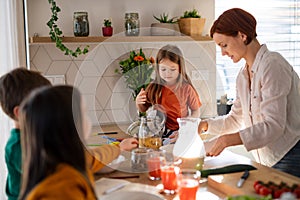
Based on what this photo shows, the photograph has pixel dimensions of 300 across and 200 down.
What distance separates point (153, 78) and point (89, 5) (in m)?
0.69

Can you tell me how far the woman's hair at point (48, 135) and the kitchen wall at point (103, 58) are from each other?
144cm

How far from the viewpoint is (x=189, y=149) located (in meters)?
1.67

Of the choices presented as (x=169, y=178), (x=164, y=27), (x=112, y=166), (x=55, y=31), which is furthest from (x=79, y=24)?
(x=169, y=178)

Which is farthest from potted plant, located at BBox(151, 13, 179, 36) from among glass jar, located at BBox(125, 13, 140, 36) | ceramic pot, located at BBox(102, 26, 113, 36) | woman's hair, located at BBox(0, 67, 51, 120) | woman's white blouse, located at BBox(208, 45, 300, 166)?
woman's hair, located at BBox(0, 67, 51, 120)

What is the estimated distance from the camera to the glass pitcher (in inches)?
65.3

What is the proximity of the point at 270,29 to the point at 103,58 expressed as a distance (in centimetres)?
131

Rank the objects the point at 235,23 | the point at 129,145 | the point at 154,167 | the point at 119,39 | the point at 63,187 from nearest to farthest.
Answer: the point at 63,187 < the point at 154,167 < the point at 129,145 < the point at 235,23 < the point at 119,39

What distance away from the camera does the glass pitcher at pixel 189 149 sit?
166cm

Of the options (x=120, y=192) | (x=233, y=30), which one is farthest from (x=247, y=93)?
(x=120, y=192)

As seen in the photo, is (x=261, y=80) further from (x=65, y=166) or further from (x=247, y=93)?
(x=65, y=166)

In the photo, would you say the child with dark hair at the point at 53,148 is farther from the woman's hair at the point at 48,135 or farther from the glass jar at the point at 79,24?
the glass jar at the point at 79,24

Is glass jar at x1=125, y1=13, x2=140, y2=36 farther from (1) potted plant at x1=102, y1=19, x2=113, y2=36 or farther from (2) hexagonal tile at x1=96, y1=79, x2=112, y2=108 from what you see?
(2) hexagonal tile at x1=96, y1=79, x2=112, y2=108

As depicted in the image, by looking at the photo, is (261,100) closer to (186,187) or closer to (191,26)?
(186,187)

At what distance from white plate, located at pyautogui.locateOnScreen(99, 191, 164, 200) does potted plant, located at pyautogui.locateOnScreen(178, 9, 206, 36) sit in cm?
160
